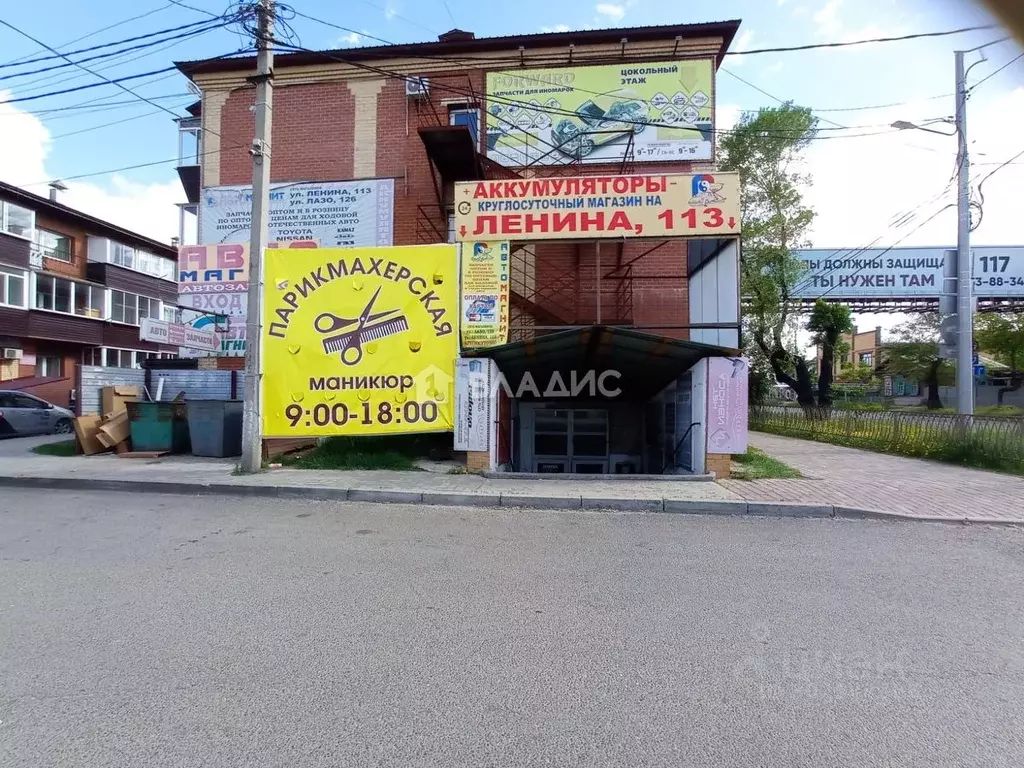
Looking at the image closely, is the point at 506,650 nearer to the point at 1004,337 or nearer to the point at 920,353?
the point at 1004,337

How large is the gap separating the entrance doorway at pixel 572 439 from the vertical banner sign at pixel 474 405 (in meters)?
5.09

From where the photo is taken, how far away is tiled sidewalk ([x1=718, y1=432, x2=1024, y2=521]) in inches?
328

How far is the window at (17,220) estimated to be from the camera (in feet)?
80.6

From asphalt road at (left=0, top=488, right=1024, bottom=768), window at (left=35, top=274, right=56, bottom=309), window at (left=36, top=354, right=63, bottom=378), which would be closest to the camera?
asphalt road at (left=0, top=488, right=1024, bottom=768)

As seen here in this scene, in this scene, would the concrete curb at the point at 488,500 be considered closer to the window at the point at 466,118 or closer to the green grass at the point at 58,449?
the green grass at the point at 58,449

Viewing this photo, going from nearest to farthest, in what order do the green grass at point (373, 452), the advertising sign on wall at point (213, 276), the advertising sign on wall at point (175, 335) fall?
1. the green grass at point (373, 452)
2. the advertising sign on wall at point (175, 335)
3. the advertising sign on wall at point (213, 276)

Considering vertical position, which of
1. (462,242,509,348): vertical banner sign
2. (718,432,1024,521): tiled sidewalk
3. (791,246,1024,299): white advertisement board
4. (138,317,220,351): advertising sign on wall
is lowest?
(718,432,1024,521): tiled sidewalk

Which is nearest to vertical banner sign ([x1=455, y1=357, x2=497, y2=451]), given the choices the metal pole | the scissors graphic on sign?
the scissors graphic on sign

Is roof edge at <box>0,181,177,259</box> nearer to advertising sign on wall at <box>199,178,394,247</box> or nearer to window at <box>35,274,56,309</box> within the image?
window at <box>35,274,56,309</box>

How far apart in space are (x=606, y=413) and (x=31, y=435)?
54.9 feet

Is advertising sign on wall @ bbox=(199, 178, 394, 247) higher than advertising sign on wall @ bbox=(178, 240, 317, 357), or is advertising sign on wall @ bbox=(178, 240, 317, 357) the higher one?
advertising sign on wall @ bbox=(199, 178, 394, 247)

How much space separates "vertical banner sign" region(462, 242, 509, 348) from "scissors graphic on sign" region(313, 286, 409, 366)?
1198 millimetres

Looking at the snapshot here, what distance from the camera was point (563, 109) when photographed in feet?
49.6

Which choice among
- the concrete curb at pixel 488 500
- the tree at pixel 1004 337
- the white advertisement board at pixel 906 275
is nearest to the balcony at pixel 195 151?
the concrete curb at pixel 488 500
